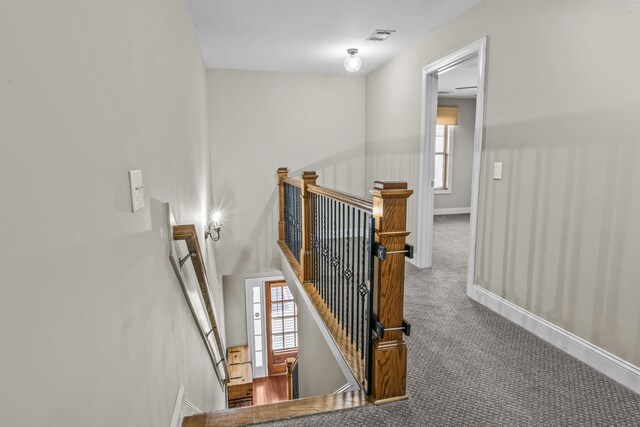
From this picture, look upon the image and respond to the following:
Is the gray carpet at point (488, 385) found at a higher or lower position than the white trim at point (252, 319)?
higher

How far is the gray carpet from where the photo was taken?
1.62m

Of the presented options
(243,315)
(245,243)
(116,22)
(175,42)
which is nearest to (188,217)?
(175,42)

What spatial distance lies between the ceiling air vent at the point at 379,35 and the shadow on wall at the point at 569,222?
1442mm

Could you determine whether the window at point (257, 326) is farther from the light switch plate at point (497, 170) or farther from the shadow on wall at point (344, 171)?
the light switch plate at point (497, 170)

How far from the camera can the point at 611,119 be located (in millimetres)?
A: 1877

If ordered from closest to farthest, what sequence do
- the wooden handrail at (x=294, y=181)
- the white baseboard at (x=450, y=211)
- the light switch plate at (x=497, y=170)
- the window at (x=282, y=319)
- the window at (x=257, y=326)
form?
the light switch plate at (x=497, y=170), the wooden handrail at (x=294, y=181), the window at (x=257, y=326), the window at (x=282, y=319), the white baseboard at (x=450, y=211)

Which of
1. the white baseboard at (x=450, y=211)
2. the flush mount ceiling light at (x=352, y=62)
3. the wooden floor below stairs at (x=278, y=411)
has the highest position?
the flush mount ceiling light at (x=352, y=62)

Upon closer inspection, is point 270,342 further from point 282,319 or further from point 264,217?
point 264,217

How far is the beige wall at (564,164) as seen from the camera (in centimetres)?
183

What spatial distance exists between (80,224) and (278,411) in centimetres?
131

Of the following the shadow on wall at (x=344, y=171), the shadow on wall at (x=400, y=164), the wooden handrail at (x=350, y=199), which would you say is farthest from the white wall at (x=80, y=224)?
the shadow on wall at (x=344, y=171)

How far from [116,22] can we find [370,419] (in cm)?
177

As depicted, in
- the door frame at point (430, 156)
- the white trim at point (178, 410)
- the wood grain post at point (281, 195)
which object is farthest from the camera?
the wood grain post at point (281, 195)

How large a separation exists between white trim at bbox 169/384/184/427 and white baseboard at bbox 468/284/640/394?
2.13 metres
